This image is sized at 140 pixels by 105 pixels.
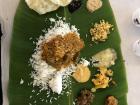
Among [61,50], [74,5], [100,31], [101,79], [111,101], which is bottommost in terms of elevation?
[111,101]

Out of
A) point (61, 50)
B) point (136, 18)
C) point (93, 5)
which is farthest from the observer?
point (136, 18)

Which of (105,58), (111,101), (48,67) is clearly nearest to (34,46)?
(48,67)

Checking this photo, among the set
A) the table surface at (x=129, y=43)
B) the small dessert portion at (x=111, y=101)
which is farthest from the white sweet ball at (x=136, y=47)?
the small dessert portion at (x=111, y=101)

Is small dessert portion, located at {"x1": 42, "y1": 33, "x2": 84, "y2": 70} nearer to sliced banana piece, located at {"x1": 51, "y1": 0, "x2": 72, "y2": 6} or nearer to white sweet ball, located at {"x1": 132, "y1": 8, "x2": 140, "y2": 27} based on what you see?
sliced banana piece, located at {"x1": 51, "y1": 0, "x2": 72, "y2": 6}

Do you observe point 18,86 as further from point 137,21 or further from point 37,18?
point 137,21

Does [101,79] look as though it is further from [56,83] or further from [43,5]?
[43,5]

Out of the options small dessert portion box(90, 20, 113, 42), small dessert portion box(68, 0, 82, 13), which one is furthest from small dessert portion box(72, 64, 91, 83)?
small dessert portion box(68, 0, 82, 13)
